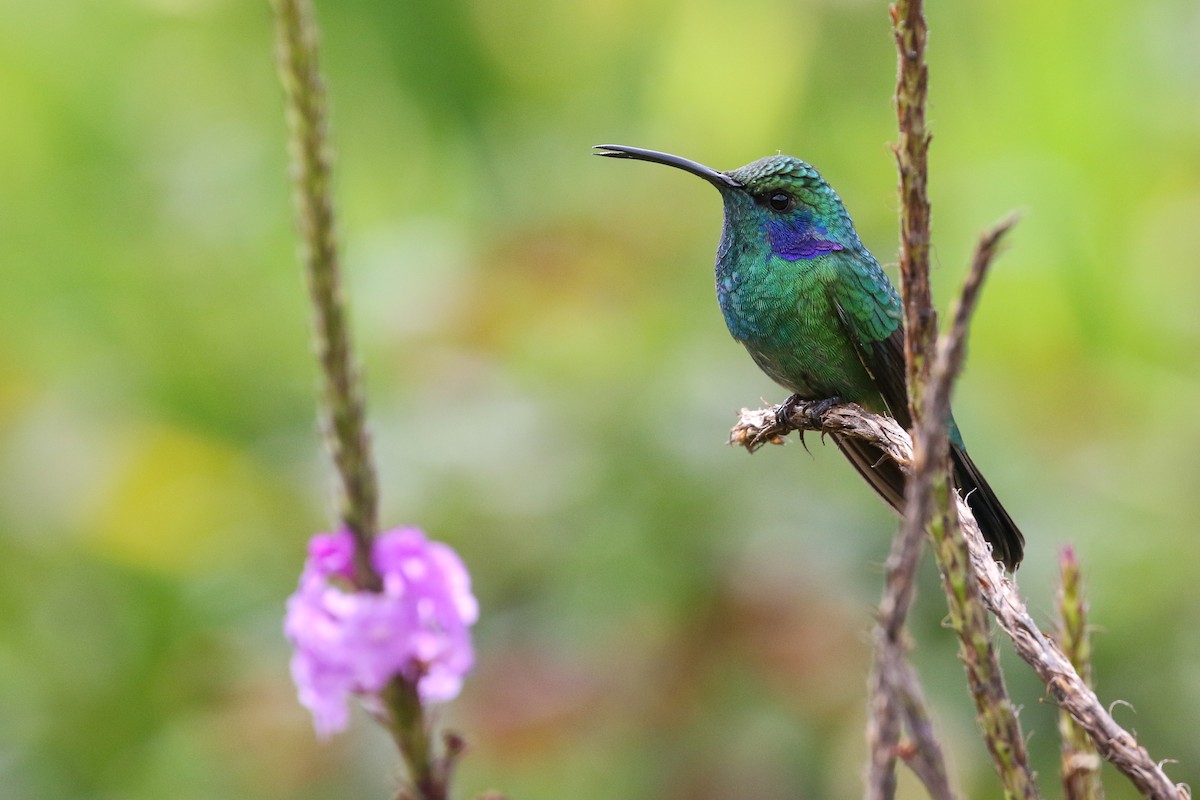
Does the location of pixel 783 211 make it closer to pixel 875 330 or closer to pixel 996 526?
pixel 875 330

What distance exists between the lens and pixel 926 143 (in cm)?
139

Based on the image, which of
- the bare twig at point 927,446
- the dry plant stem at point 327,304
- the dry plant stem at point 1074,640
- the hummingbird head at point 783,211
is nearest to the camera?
the dry plant stem at point 327,304

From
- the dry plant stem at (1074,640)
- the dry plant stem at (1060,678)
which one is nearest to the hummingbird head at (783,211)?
the dry plant stem at (1060,678)

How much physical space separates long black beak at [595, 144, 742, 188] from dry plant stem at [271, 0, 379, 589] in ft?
6.29

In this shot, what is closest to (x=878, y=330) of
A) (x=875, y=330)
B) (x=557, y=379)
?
(x=875, y=330)

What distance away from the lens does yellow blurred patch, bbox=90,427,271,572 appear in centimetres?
413

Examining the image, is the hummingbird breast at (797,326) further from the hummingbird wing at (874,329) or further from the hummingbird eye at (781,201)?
the hummingbird eye at (781,201)

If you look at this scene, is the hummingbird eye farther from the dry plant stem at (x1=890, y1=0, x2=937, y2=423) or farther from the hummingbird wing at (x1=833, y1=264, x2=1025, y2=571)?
the dry plant stem at (x1=890, y1=0, x2=937, y2=423)

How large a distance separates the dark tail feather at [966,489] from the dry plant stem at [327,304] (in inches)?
72.2

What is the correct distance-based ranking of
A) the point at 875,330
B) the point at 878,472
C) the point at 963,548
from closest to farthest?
the point at 963,548 → the point at 878,472 → the point at 875,330

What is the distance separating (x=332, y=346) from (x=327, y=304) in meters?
0.03

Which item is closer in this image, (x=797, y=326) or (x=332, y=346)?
(x=332, y=346)

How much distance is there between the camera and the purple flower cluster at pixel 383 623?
0.83 meters

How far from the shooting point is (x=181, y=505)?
4168mm
